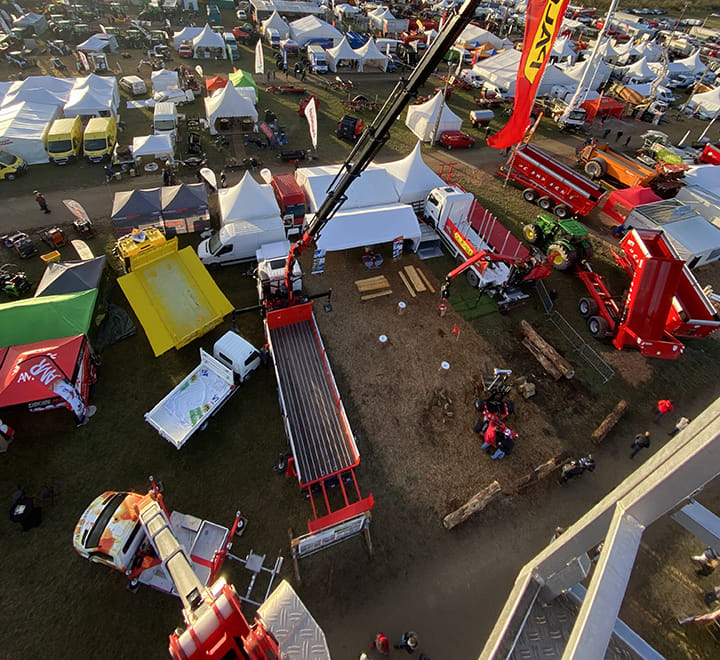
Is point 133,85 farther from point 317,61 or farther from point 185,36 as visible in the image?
point 317,61

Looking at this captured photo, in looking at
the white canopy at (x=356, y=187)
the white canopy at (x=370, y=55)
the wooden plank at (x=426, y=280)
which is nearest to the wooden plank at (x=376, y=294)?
the wooden plank at (x=426, y=280)

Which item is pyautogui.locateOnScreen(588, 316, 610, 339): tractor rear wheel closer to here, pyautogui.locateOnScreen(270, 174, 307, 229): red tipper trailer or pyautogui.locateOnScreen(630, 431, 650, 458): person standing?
pyautogui.locateOnScreen(630, 431, 650, 458): person standing

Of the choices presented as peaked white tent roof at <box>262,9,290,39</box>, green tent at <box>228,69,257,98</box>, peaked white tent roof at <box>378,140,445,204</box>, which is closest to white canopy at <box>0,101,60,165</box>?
green tent at <box>228,69,257,98</box>

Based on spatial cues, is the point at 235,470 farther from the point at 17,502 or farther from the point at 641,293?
the point at 641,293

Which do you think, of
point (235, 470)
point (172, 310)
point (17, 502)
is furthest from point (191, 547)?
point (172, 310)

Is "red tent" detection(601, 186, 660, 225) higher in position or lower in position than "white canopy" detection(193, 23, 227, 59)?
lower

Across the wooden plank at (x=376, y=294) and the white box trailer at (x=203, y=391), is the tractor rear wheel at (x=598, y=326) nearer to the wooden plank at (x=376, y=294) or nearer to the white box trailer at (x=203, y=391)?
the wooden plank at (x=376, y=294)

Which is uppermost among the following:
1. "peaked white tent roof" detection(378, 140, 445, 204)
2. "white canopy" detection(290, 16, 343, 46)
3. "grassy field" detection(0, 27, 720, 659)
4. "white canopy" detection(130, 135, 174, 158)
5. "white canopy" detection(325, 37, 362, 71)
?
"white canopy" detection(290, 16, 343, 46)
